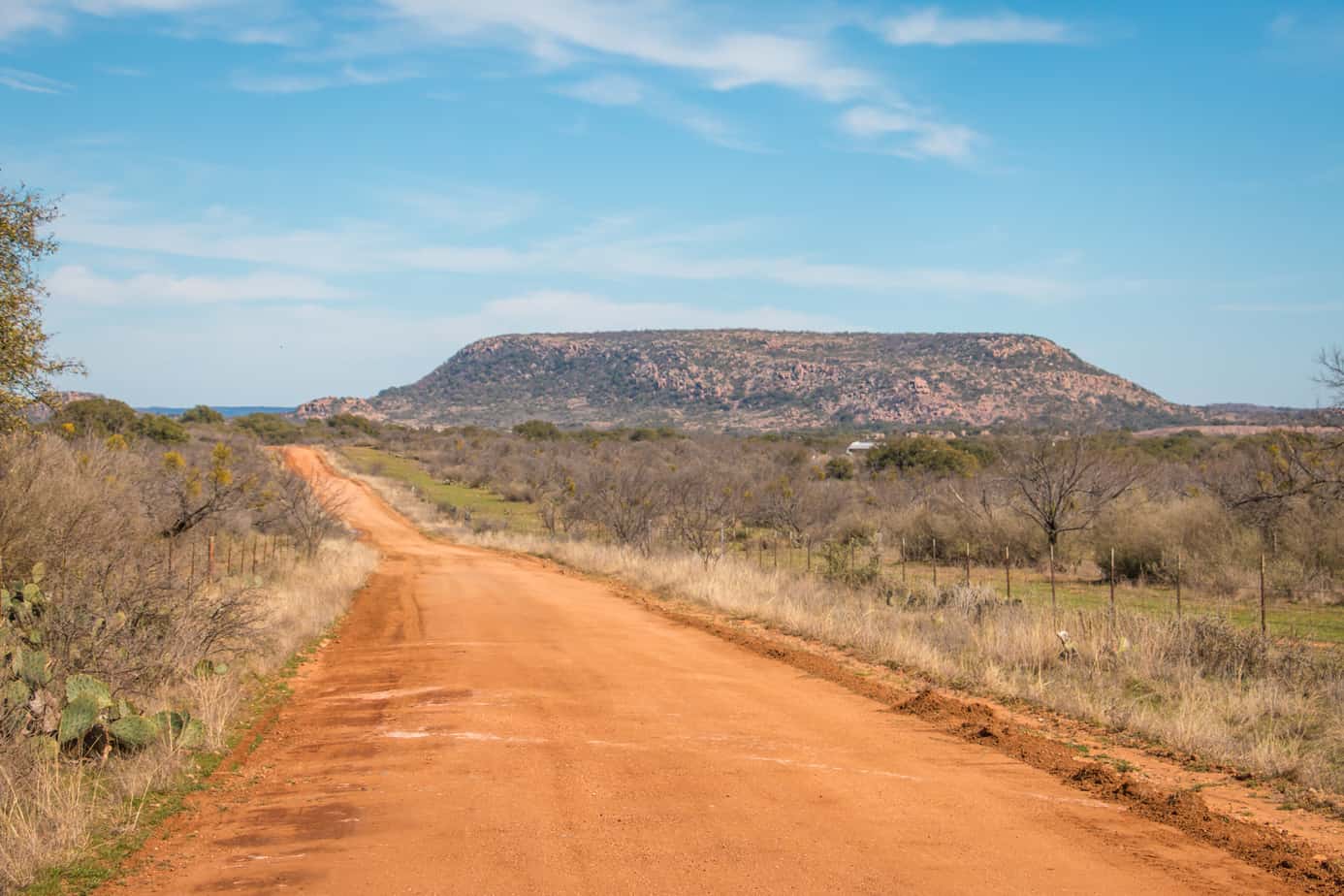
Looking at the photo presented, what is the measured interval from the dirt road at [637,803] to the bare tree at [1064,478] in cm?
1678

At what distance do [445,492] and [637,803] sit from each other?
58.9 meters

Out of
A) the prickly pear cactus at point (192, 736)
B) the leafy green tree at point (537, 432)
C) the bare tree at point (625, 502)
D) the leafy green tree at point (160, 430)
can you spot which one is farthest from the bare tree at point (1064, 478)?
the leafy green tree at point (537, 432)

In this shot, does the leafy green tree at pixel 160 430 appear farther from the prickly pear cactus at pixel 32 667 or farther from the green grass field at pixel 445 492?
the prickly pear cactus at pixel 32 667

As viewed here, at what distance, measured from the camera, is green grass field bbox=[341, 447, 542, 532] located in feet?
164

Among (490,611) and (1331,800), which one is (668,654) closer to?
(490,611)

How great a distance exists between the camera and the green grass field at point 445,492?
49.9 metres

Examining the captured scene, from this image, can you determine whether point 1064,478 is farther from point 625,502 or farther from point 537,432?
point 537,432

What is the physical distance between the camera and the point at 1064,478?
27.4 meters

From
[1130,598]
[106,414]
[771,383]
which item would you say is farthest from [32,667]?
[771,383]

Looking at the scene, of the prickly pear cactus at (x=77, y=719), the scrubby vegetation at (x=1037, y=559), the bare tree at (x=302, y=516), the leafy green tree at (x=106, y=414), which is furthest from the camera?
the leafy green tree at (x=106, y=414)

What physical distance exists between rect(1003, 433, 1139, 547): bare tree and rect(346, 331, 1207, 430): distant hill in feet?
212

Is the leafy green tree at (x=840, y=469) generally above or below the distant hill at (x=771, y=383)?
below

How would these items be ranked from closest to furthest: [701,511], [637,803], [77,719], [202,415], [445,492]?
[637,803] → [77,719] → [701,511] → [445,492] → [202,415]

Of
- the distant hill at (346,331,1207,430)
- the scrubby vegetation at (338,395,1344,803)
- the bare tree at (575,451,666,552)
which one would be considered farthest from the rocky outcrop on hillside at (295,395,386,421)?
the bare tree at (575,451,666,552)
